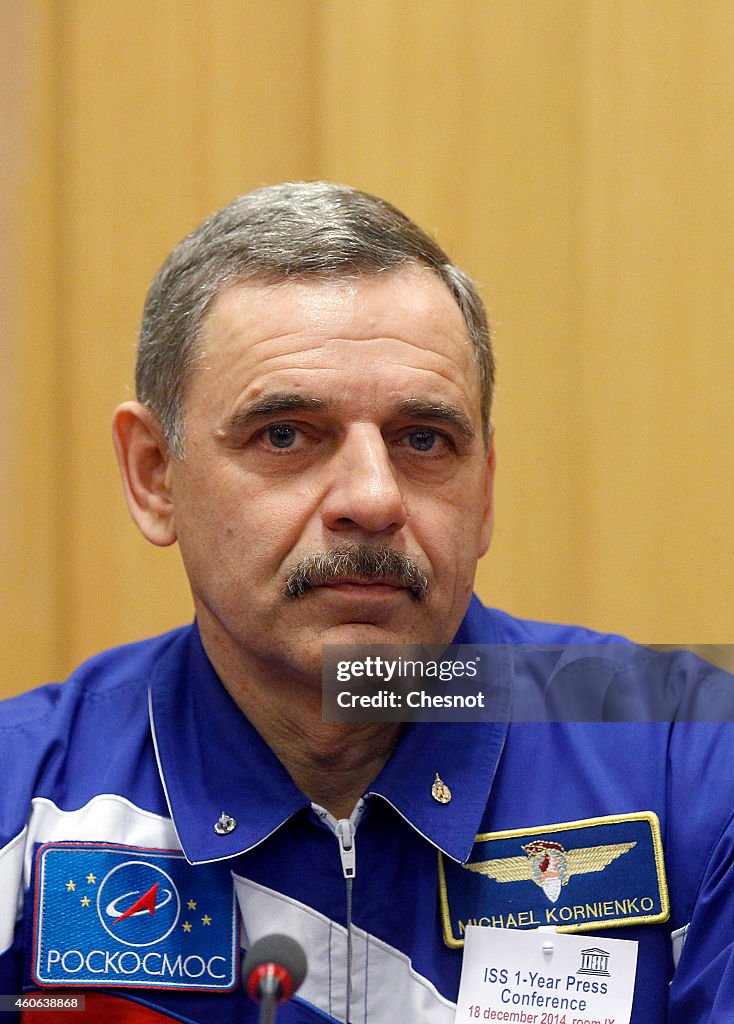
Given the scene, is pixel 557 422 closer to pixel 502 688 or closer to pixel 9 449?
pixel 502 688

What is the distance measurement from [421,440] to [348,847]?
0.45 meters

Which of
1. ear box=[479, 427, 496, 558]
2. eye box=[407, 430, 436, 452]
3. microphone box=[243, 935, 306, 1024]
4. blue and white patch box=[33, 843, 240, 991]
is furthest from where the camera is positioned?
ear box=[479, 427, 496, 558]

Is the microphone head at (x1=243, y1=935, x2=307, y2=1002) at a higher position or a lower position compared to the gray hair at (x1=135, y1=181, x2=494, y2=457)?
lower

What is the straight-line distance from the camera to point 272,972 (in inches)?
29.9

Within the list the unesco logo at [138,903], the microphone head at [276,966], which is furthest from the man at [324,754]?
the microphone head at [276,966]

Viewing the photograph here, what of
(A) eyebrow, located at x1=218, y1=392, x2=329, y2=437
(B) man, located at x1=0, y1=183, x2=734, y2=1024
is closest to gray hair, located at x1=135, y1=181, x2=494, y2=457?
(B) man, located at x1=0, y1=183, x2=734, y2=1024

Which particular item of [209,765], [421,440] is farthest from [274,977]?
[421,440]

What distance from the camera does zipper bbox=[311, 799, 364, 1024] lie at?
3.82ft

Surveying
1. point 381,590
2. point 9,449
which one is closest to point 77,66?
point 9,449

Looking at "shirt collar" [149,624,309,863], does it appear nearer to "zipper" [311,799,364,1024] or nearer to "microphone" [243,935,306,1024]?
"zipper" [311,799,364,1024]

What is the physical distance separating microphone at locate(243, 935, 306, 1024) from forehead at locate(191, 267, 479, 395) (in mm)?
636

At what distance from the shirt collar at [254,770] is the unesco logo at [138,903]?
0.05 metres

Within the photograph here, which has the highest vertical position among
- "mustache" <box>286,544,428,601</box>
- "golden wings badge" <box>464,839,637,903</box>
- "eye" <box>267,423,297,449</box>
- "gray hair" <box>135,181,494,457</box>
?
"gray hair" <box>135,181,494,457</box>

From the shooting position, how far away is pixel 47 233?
6.60 ft
